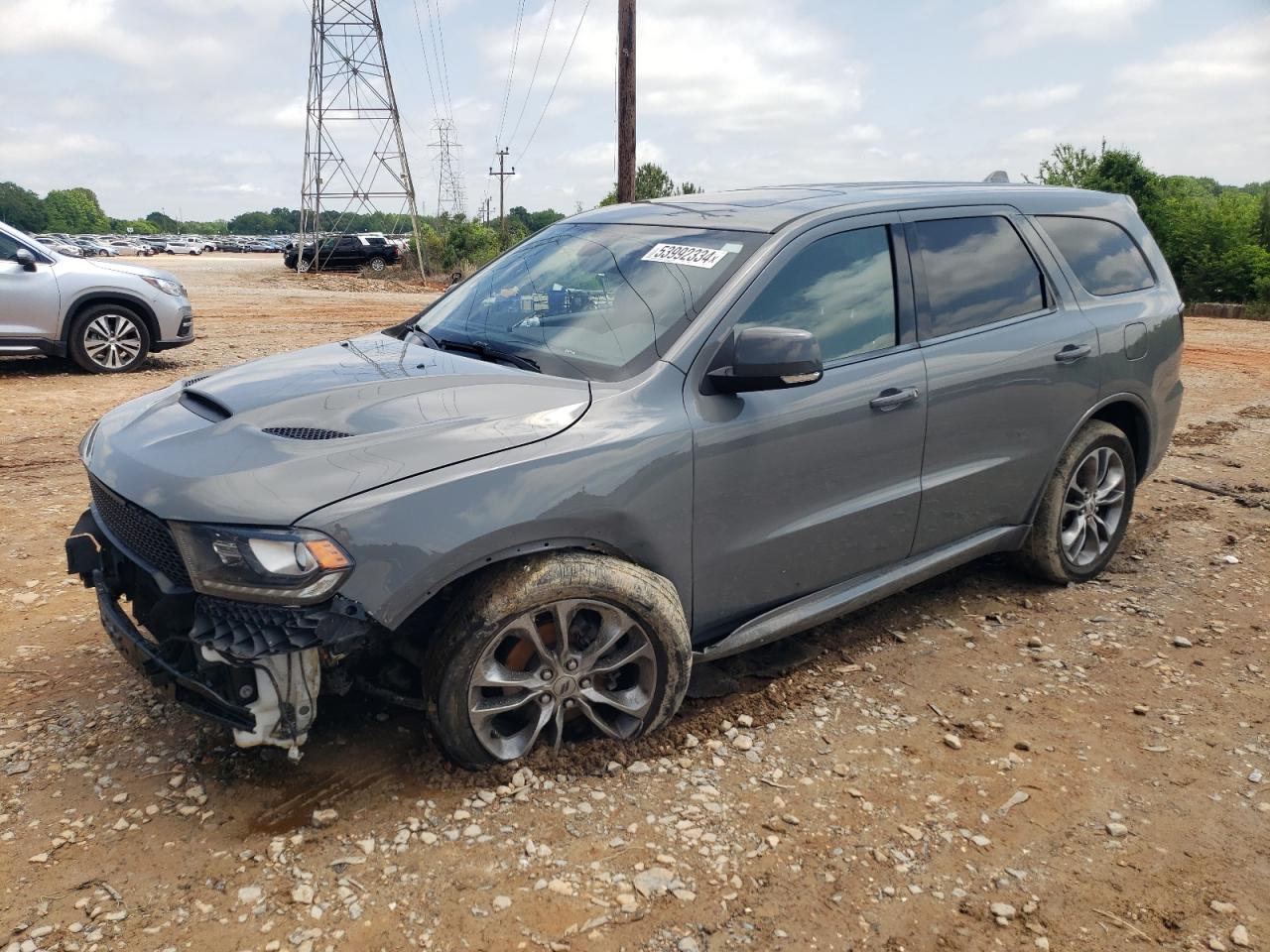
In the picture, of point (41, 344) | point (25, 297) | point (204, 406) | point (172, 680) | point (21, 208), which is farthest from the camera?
point (21, 208)

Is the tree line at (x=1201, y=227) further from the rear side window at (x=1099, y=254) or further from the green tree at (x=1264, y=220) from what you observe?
the rear side window at (x=1099, y=254)

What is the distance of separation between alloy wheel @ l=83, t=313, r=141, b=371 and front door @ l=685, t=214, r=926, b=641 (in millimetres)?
9093

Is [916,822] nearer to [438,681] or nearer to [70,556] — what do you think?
[438,681]

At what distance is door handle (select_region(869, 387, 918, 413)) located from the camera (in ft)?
11.8

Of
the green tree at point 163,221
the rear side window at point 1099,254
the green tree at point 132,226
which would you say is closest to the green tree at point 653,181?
the rear side window at point 1099,254

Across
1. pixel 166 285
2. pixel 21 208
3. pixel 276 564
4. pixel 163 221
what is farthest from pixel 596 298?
pixel 163 221

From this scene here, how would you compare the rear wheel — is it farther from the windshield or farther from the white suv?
the white suv

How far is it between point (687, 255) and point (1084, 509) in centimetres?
244

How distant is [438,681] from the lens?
9.43ft

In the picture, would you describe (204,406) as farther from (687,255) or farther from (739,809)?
(739,809)

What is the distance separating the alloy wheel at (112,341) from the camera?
10.3 meters

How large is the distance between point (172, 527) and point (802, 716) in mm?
2154

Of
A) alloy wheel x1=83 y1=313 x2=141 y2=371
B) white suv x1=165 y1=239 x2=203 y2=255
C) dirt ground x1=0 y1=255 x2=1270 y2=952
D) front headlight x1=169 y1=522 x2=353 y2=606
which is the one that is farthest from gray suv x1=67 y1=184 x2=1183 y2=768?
white suv x1=165 y1=239 x2=203 y2=255

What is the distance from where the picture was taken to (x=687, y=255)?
3.55 meters
